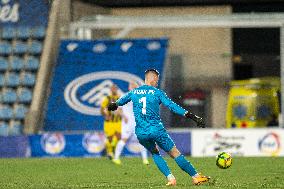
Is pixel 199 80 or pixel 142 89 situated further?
pixel 199 80

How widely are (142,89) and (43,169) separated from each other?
7.69 metres

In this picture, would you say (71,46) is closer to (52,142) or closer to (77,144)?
(52,142)

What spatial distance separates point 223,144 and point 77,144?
5105 mm

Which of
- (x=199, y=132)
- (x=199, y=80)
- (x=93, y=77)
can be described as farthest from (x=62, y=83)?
(x=199, y=132)

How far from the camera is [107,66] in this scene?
35.2 meters

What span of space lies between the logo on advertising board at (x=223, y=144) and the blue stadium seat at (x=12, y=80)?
35.1ft

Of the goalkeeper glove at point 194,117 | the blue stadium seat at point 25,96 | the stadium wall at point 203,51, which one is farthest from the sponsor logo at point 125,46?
the goalkeeper glove at point 194,117

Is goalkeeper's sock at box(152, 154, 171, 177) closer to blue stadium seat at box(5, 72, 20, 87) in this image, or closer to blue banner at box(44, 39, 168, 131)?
blue banner at box(44, 39, 168, 131)

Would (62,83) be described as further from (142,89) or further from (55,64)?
(142,89)

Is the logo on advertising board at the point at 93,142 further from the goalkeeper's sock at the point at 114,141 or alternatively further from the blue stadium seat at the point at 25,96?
the blue stadium seat at the point at 25,96

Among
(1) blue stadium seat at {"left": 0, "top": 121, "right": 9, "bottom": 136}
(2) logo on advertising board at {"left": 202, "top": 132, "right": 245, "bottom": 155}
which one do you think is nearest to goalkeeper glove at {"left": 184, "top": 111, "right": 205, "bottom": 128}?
(2) logo on advertising board at {"left": 202, "top": 132, "right": 245, "bottom": 155}

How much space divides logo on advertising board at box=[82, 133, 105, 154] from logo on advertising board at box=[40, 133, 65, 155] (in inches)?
33.5

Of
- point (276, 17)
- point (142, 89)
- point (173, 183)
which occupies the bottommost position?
point (173, 183)

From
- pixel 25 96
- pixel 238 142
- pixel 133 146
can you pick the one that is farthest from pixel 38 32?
pixel 238 142
